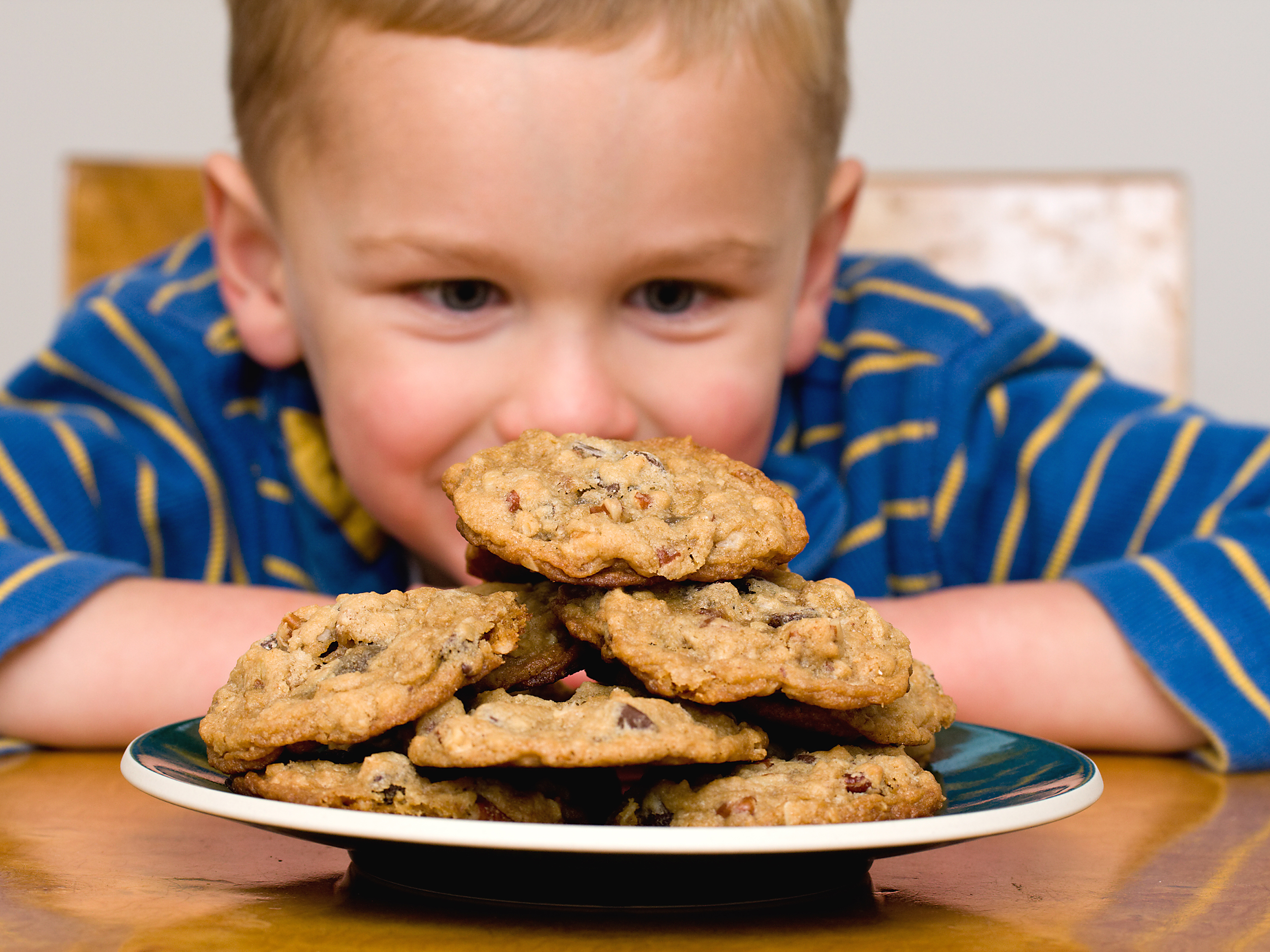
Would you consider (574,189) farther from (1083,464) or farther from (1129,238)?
(1129,238)

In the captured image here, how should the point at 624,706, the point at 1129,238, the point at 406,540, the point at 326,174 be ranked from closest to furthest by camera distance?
the point at 624,706 < the point at 326,174 < the point at 406,540 < the point at 1129,238

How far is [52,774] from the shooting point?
98 cm

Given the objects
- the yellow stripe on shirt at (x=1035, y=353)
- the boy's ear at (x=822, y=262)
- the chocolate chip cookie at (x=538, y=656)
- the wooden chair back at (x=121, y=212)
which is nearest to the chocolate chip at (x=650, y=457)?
the chocolate chip cookie at (x=538, y=656)

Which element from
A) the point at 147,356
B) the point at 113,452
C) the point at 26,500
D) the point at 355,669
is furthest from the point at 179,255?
the point at 355,669

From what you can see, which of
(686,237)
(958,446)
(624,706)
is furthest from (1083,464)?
(624,706)

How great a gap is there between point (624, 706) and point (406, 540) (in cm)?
94

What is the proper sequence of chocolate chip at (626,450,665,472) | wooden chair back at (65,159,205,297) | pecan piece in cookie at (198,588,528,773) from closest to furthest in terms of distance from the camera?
pecan piece in cookie at (198,588,528,773) < chocolate chip at (626,450,665,472) < wooden chair back at (65,159,205,297)

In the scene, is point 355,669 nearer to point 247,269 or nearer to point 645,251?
point 645,251

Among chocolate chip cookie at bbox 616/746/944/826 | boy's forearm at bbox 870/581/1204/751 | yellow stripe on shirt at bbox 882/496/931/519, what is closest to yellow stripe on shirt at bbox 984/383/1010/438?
yellow stripe on shirt at bbox 882/496/931/519

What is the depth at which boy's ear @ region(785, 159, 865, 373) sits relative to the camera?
160 cm

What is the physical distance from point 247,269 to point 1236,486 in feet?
3.88

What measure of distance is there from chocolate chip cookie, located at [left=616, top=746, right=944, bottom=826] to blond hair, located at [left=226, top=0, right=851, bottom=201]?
2.55 ft

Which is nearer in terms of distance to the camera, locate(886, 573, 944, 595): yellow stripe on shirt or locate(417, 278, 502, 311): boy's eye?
locate(417, 278, 502, 311): boy's eye

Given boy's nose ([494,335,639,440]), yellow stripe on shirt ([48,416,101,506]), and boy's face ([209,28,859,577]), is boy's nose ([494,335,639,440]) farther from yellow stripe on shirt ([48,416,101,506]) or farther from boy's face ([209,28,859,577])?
yellow stripe on shirt ([48,416,101,506])
